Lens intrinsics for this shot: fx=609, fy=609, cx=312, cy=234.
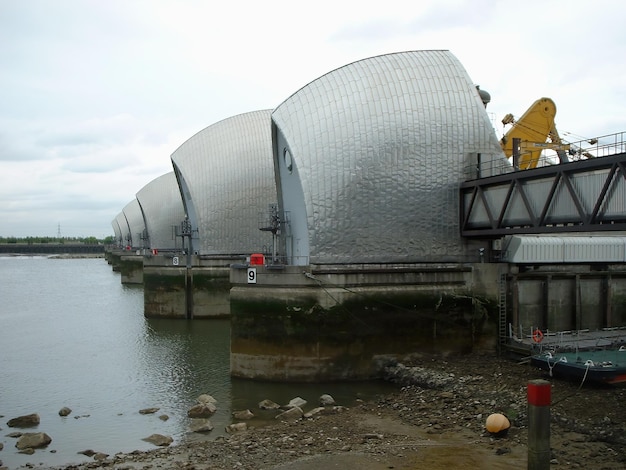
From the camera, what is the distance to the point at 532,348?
21.2 m

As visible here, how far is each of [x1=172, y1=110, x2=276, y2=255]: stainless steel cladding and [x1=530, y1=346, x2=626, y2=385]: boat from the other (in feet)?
80.3

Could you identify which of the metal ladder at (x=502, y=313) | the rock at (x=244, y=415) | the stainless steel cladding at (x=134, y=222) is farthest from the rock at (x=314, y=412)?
the stainless steel cladding at (x=134, y=222)

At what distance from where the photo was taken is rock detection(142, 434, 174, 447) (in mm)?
16234

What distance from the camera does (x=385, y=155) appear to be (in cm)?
2423

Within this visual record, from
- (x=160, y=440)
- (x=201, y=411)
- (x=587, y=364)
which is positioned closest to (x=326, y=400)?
(x=201, y=411)

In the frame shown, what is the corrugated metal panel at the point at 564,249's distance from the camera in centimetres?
2436

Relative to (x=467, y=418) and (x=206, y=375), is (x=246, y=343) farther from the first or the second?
(x=467, y=418)

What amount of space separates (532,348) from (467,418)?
6288mm

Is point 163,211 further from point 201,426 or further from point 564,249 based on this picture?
point 201,426

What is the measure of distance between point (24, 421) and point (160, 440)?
191 inches

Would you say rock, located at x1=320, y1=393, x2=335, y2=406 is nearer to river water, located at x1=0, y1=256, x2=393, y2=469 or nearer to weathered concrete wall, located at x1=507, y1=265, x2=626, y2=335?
river water, located at x1=0, y1=256, x2=393, y2=469

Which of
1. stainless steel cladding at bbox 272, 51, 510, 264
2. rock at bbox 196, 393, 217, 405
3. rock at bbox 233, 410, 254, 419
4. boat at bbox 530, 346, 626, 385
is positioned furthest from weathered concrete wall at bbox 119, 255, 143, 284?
boat at bbox 530, 346, 626, 385

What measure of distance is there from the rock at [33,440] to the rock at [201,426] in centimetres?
385

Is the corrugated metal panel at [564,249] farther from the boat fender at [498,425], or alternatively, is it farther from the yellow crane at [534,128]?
the boat fender at [498,425]
